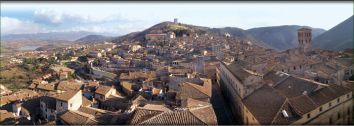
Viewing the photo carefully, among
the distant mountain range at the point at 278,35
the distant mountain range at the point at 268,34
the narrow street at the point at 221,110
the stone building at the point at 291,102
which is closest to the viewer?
the stone building at the point at 291,102

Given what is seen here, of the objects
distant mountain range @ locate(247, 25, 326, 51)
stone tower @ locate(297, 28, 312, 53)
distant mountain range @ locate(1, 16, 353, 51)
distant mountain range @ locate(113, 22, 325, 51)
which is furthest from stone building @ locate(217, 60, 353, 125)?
distant mountain range @ locate(247, 25, 326, 51)

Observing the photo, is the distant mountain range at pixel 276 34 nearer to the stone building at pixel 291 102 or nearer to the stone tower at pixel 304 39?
the stone tower at pixel 304 39

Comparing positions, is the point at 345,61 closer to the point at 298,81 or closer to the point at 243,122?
the point at 298,81

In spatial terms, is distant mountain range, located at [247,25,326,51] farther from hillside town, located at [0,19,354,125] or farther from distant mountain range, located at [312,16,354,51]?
hillside town, located at [0,19,354,125]

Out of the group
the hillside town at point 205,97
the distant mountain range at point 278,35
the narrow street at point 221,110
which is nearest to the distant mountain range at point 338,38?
the distant mountain range at point 278,35

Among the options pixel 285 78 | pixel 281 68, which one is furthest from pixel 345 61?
pixel 285 78

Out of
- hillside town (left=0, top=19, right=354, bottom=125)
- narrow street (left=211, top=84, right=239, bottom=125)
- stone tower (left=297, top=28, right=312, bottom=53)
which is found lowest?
narrow street (left=211, top=84, right=239, bottom=125)

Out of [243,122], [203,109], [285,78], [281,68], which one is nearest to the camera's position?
[203,109]
